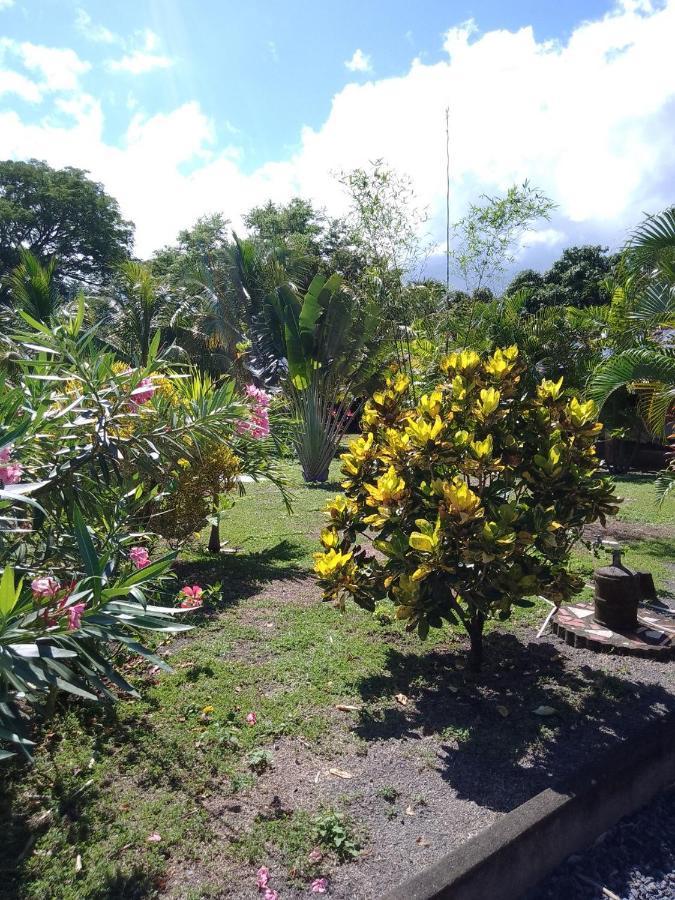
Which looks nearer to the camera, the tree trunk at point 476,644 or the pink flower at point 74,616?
the pink flower at point 74,616

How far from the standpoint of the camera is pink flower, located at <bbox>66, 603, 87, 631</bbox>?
5.99 ft

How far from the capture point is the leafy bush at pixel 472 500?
3.17m

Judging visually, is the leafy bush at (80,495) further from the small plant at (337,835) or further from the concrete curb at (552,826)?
the concrete curb at (552,826)

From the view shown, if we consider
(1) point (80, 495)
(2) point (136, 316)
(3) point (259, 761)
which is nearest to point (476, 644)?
(3) point (259, 761)

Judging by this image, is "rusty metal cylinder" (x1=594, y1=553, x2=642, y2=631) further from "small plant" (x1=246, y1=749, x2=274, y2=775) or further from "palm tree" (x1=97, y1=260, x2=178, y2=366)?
"palm tree" (x1=97, y1=260, x2=178, y2=366)

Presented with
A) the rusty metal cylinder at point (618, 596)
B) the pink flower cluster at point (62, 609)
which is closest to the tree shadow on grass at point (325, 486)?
the rusty metal cylinder at point (618, 596)

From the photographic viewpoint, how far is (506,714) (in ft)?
11.5

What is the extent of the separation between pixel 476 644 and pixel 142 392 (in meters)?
2.51

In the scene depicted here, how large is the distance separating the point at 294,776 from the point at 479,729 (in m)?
1.04

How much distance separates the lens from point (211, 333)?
1519cm

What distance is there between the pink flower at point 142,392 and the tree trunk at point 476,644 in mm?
2319

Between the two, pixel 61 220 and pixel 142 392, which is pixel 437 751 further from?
pixel 61 220

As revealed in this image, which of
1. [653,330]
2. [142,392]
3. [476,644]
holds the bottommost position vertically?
[476,644]

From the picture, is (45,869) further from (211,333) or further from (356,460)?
(211,333)
